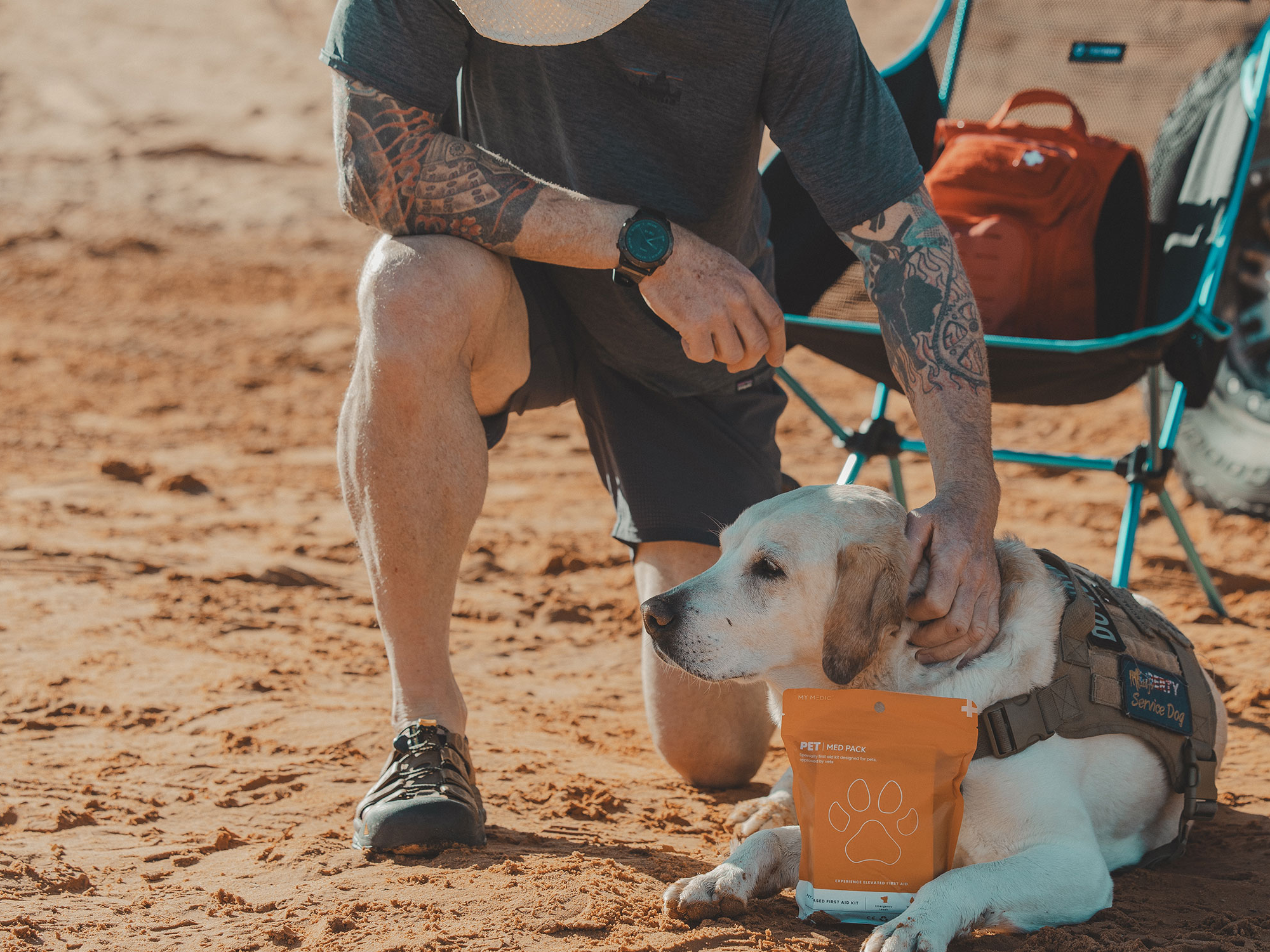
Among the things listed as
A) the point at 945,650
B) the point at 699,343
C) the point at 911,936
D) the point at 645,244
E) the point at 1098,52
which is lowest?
the point at 911,936

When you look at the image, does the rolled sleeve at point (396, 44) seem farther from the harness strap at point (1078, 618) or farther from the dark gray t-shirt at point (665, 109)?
the harness strap at point (1078, 618)

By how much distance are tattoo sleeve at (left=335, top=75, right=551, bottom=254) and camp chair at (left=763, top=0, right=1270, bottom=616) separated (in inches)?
47.2

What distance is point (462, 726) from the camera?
2.40 meters

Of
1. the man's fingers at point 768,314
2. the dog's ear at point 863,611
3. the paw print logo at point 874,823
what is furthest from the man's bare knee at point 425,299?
the paw print logo at point 874,823

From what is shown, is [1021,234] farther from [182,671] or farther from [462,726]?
[182,671]

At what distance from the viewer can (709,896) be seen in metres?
1.92

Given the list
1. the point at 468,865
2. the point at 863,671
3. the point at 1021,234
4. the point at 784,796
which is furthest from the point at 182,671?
the point at 1021,234

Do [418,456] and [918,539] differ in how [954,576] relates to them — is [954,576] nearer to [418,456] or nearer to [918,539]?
[918,539]

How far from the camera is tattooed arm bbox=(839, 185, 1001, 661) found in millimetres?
2008

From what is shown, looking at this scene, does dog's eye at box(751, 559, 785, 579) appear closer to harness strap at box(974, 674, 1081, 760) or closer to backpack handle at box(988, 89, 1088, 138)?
harness strap at box(974, 674, 1081, 760)

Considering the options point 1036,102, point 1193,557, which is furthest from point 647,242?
point 1193,557

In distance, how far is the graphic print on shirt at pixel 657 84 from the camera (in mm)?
2543

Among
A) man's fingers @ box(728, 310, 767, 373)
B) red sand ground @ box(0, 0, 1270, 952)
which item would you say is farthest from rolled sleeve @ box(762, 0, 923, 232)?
red sand ground @ box(0, 0, 1270, 952)

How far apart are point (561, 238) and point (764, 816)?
1249 millimetres
